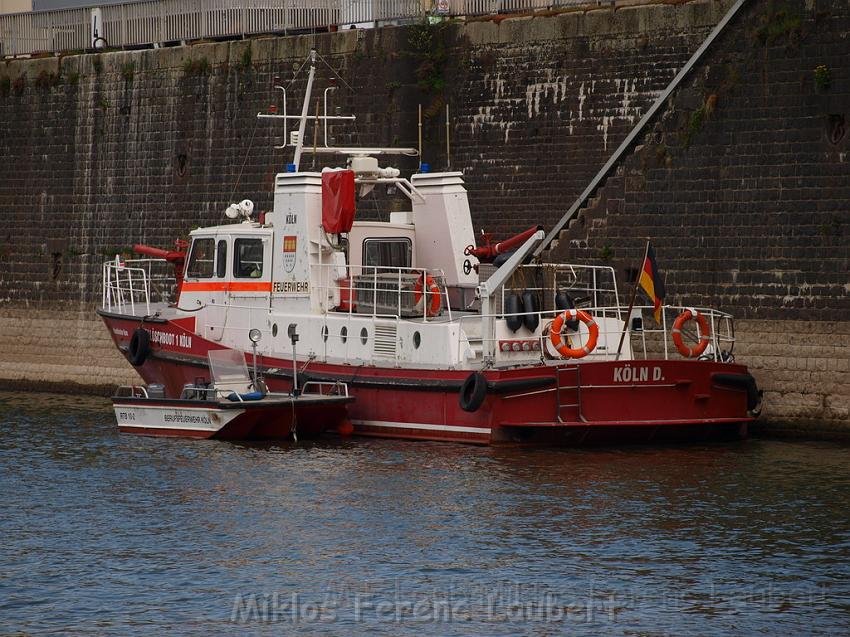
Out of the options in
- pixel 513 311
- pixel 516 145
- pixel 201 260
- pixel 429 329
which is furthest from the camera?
pixel 516 145

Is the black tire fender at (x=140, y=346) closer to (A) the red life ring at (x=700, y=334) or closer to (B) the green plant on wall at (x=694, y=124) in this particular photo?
(A) the red life ring at (x=700, y=334)

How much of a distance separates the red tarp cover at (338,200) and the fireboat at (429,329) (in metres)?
0.02

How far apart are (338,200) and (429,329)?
2.23 m

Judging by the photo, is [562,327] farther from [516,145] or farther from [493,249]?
[516,145]

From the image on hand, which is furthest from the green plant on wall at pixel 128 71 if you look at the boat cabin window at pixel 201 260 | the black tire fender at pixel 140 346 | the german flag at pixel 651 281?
the german flag at pixel 651 281

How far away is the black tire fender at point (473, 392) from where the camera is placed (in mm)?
19641

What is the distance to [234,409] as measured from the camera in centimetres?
2078

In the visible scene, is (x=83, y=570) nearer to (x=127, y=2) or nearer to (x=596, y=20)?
(x=596, y=20)

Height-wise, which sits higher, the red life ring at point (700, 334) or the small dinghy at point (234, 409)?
the red life ring at point (700, 334)

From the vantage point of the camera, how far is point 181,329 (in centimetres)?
2303

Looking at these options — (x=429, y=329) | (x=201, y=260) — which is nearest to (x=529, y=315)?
(x=429, y=329)

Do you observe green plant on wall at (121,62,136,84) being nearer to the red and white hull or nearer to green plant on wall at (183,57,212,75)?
green plant on wall at (183,57,212,75)

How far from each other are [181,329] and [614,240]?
613 centimetres

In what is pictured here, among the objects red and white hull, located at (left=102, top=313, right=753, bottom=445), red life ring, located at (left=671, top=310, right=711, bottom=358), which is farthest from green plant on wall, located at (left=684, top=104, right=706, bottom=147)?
red and white hull, located at (left=102, top=313, right=753, bottom=445)
